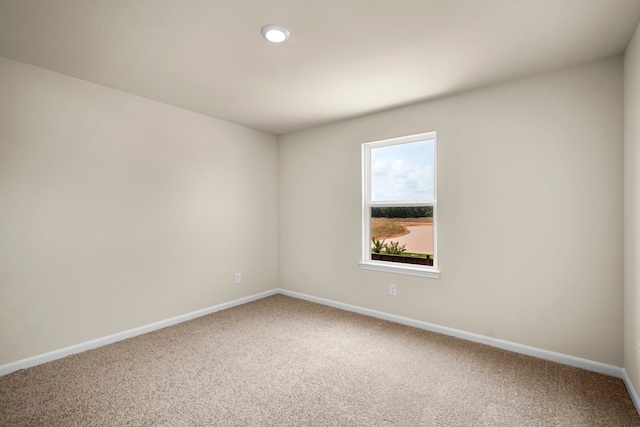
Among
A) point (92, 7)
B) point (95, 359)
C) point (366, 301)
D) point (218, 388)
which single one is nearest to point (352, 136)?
point (366, 301)

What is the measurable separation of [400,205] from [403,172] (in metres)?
0.37

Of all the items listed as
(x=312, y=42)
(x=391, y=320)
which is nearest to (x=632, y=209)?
(x=391, y=320)

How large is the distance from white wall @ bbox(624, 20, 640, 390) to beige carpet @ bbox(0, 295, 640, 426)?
0.33 meters

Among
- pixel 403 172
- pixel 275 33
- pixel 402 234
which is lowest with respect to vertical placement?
pixel 402 234

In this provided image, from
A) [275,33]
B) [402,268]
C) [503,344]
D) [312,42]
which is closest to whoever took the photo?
[275,33]

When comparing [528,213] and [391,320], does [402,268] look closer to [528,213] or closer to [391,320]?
[391,320]

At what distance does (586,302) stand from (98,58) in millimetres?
4155

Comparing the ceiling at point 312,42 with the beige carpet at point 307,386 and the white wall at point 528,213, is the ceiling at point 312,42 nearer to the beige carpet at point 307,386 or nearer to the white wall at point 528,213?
the white wall at point 528,213

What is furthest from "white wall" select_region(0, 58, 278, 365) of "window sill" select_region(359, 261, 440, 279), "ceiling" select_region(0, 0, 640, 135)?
"window sill" select_region(359, 261, 440, 279)

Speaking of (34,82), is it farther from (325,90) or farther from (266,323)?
(266,323)

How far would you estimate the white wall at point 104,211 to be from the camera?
2.41 m

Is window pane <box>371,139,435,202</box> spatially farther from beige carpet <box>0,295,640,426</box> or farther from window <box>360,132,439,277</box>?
beige carpet <box>0,295,640,426</box>

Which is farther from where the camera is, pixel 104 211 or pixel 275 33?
pixel 104 211

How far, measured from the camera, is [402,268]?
3398 millimetres
